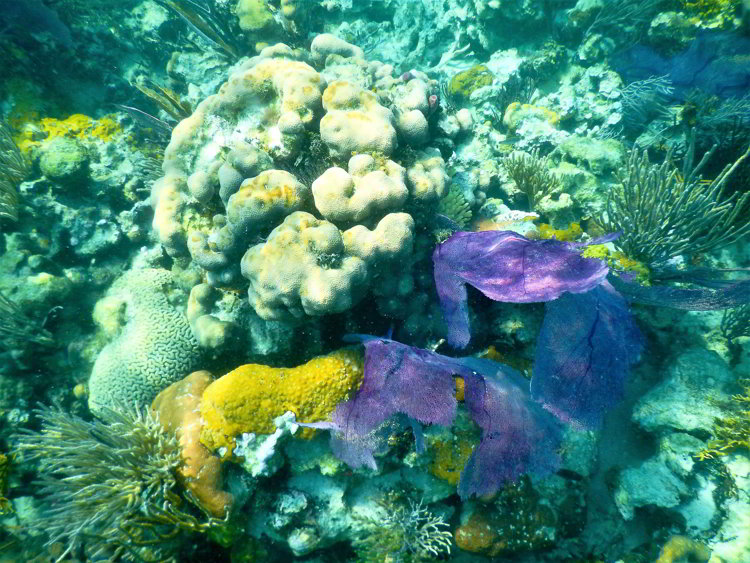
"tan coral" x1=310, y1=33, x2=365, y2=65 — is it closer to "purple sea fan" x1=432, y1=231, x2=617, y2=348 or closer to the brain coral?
"purple sea fan" x1=432, y1=231, x2=617, y2=348

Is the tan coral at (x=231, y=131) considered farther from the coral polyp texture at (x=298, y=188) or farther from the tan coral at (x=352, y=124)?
the tan coral at (x=352, y=124)

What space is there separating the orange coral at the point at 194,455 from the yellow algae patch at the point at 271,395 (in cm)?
10

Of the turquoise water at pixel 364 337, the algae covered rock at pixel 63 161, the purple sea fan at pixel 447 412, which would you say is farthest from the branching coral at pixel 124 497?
the algae covered rock at pixel 63 161

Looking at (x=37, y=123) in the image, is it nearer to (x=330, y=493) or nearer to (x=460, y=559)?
(x=330, y=493)

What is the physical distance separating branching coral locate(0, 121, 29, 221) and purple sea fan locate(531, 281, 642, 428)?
5807 millimetres

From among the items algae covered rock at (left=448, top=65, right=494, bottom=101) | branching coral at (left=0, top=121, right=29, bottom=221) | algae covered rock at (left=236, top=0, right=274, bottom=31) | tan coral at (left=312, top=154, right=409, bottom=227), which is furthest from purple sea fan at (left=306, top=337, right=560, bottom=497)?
algae covered rock at (left=236, top=0, right=274, bottom=31)

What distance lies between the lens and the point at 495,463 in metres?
→ 2.55

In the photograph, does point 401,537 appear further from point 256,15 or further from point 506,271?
point 256,15

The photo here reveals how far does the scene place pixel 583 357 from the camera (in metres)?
2.60

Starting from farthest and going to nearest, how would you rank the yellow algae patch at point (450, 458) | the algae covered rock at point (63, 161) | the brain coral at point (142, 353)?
the algae covered rock at point (63, 161), the brain coral at point (142, 353), the yellow algae patch at point (450, 458)

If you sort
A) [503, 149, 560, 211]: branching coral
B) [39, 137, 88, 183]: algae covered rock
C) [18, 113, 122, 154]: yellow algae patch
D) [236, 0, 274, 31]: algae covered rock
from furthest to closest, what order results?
[236, 0, 274, 31]: algae covered rock, [18, 113, 122, 154]: yellow algae patch, [503, 149, 560, 211]: branching coral, [39, 137, 88, 183]: algae covered rock

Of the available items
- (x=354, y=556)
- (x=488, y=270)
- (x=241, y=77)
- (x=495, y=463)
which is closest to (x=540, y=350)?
(x=488, y=270)

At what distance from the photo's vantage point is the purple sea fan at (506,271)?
8.21 feet

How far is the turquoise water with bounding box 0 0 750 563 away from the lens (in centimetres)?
257
